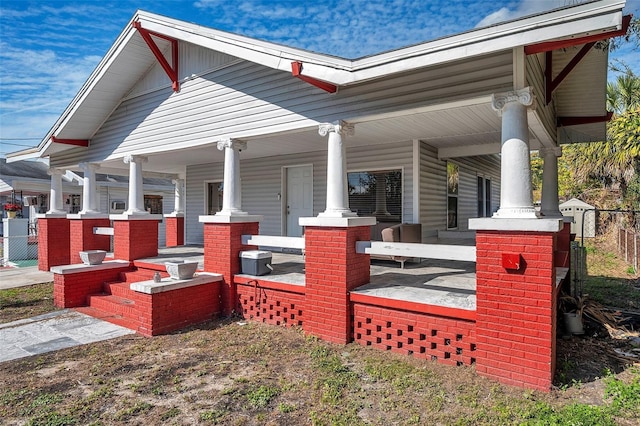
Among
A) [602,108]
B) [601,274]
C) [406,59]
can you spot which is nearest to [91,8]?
[406,59]

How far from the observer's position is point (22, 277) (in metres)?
9.76

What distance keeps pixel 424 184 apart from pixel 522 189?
3.85m

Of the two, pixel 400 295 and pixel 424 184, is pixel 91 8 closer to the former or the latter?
pixel 424 184

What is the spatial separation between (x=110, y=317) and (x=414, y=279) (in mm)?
5152

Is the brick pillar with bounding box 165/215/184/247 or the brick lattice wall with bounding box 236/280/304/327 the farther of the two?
the brick pillar with bounding box 165/215/184/247

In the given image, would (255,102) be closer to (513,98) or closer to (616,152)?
(513,98)

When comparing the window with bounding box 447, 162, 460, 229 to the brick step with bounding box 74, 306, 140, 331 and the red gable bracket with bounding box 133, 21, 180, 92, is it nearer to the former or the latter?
the red gable bracket with bounding box 133, 21, 180, 92

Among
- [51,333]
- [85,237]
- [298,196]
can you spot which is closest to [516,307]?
[298,196]

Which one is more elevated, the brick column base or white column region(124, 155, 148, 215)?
white column region(124, 155, 148, 215)

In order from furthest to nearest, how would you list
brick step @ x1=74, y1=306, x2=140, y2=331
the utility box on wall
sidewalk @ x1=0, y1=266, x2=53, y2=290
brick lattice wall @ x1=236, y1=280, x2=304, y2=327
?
sidewalk @ x1=0, y1=266, x2=53, y2=290
the utility box on wall
brick step @ x1=74, y1=306, x2=140, y2=331
brick lattice wall @ x1=236, y1=280, x2=304, y2=327

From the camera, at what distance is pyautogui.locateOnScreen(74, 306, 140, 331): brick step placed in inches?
229

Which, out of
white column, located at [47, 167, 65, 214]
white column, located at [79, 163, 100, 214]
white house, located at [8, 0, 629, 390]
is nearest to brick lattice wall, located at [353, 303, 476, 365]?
white house, located at [8, 0, 629, 390]

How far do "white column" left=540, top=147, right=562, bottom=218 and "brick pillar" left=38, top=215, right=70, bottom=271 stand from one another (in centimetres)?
1188

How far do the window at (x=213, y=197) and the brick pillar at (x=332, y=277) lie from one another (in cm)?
630
